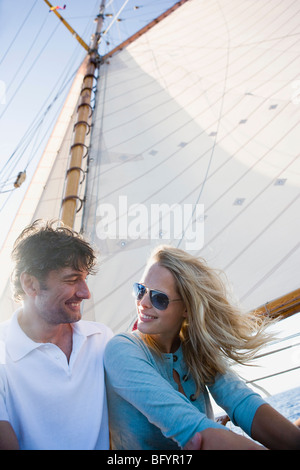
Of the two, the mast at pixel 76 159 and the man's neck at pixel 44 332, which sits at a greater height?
the mast at pixel 76 159

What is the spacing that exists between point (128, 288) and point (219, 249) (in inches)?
30.7

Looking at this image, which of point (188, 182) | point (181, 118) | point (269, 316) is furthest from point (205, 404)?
point (181, 118)

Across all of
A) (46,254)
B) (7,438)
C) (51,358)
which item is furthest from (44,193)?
(7,438)

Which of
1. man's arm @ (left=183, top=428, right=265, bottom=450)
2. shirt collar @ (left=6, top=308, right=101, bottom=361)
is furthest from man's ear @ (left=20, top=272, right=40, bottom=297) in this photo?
man's arm @ (left=183, top=428, right=265, bottom=450)

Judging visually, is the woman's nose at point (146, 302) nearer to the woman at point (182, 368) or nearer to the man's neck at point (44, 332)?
the woman at point (182, 368)

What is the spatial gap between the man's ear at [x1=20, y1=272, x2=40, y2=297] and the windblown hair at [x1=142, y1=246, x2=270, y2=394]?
46 cm

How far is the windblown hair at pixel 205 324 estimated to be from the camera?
55.9 inches

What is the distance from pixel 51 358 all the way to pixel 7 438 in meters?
0.27

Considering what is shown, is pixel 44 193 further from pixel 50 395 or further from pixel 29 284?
pixel 50 395

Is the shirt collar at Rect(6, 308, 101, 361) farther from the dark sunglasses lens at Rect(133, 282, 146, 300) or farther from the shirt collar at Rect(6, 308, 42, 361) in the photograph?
the dark sunglasses lens at Rect(133, 282, 146, 300)

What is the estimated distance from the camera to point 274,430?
3.81ft

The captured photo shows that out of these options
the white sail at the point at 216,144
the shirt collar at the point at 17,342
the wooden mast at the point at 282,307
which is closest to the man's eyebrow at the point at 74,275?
the shirt collar at the point at 17,342

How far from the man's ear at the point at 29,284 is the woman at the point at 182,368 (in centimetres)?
36

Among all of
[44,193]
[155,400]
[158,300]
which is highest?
[44,193]
